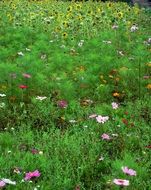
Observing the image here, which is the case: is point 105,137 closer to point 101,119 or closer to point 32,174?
point 101,119

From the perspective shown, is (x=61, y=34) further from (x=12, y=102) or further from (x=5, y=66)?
(x=12, y=102)

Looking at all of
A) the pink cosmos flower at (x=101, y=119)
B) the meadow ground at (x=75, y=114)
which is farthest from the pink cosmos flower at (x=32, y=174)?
the pink cosmos flower at (x=101, y=119)

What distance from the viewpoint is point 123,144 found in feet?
14.9

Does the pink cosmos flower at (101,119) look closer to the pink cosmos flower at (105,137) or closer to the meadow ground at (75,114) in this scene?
the meadow ground at (75,114)

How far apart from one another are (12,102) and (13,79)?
534 mm

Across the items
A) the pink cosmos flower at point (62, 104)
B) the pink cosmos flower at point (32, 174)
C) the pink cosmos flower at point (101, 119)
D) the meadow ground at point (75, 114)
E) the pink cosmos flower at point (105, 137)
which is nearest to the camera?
the pink cosmos flower at point (32, 174)

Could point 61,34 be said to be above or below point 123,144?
below

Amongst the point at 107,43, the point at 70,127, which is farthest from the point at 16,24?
the point at 70,127

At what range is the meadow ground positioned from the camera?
3.92 m

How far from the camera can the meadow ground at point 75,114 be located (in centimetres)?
392

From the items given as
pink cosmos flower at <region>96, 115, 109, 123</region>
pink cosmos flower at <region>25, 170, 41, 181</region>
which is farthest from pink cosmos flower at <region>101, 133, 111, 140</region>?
pink cosmos flower at <region>25, 170, 41, 181</region>

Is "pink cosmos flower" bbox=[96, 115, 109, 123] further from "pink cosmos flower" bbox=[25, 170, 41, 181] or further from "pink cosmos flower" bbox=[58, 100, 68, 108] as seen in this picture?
"pink cosmos flower" bbox=[25, 170, 41, 181]

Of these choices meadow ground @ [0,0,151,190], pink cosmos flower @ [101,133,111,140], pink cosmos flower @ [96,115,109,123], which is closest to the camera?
meadow ground @ [0,0,151,190]

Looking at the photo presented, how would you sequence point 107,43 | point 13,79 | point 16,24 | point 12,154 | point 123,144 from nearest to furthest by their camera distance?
point 12,154, point 123,144, point 13,79, point 107,43, point 16,24
